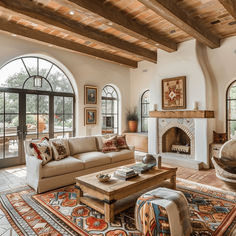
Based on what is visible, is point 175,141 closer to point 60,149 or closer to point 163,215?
point 60,149

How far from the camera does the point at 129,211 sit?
267 centimetres

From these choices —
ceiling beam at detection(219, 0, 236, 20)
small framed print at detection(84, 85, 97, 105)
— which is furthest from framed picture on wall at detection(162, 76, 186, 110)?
small framed print at detection(84, 85, 97, 105)

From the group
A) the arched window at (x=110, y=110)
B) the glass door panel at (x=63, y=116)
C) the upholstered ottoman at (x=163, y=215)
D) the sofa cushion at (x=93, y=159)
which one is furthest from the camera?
the arched window at (x=110, y=110)

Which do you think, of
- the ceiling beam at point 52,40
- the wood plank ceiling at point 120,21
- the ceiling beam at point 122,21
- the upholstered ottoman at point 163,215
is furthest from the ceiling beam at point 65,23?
the upholstered ottoman at point 163,215

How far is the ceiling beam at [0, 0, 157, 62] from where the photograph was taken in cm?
327

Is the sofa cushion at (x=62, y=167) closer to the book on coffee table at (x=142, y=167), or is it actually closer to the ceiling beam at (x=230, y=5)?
the book on coffee table at (x=142, y=167)

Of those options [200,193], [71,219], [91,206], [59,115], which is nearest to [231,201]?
A: [200,193]

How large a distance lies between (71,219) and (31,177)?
1393 millimetres

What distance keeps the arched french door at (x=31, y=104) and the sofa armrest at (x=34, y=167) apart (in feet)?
5.59

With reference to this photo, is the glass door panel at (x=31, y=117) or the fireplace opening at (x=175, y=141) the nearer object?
the glass door panel at (x=31, y=117)

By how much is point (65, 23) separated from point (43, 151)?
2.54 meters

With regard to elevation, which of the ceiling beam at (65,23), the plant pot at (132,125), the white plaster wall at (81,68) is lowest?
the plant pot at (132,125)

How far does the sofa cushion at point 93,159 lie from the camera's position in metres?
3.87

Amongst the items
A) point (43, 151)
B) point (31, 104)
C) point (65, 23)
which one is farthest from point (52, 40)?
point (43, 151)
